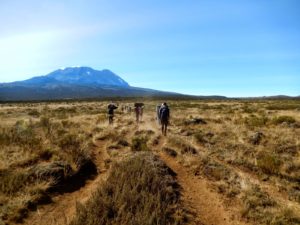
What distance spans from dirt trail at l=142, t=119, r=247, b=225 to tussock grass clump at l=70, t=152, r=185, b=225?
37 cm

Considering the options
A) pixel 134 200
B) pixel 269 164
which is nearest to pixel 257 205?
pixel 134 200

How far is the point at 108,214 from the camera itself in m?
6.42

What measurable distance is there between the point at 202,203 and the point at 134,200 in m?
2.22

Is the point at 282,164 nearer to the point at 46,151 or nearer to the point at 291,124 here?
the point at 46,151

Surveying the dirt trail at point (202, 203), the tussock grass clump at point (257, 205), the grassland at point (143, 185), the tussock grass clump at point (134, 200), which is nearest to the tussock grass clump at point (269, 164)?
the grassland at point (143, 185)

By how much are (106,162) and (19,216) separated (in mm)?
5031

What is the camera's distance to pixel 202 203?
8.34 metres

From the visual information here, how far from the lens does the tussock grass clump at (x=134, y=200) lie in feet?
20.2

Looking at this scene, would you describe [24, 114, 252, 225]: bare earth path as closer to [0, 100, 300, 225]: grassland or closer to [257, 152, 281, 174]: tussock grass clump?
[0, 100, 300, 225]: grassland

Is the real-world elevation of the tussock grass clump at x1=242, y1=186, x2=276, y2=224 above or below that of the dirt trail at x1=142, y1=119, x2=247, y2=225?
above

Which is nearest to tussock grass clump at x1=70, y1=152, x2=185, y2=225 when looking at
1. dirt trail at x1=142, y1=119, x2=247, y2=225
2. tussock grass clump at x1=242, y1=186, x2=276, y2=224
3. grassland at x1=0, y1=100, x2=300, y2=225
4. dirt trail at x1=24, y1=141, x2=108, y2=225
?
grassland at x1=0, y1=100, x2=300, y2=225

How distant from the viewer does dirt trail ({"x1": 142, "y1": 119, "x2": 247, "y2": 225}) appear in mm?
7397

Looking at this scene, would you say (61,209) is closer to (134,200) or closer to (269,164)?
(134,200)

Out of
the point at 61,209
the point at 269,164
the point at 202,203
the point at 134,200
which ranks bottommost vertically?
the point at 202,203
